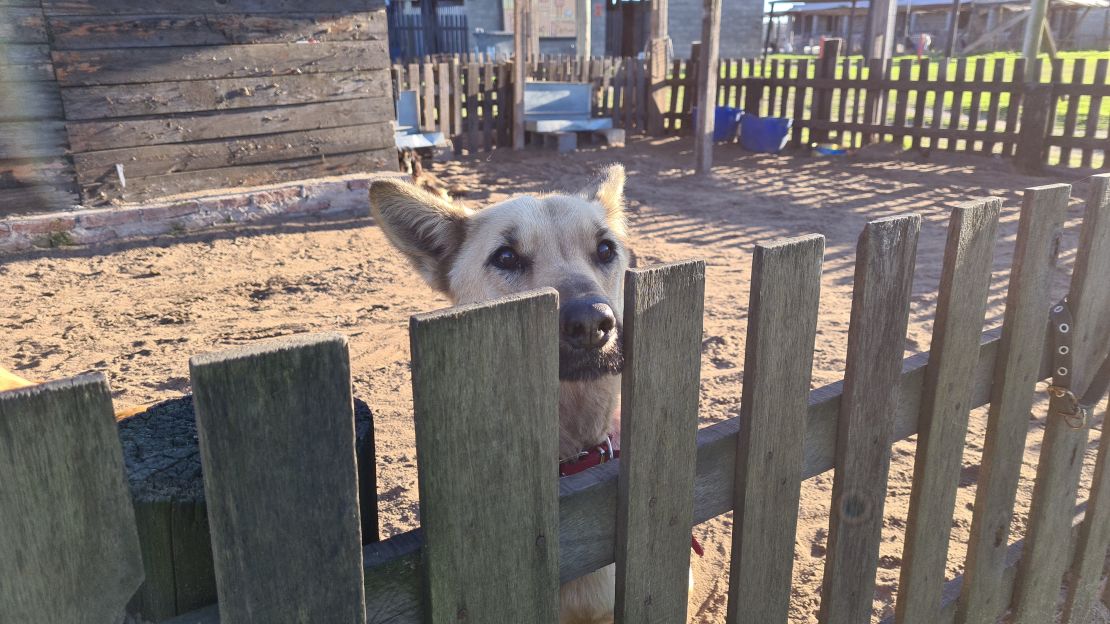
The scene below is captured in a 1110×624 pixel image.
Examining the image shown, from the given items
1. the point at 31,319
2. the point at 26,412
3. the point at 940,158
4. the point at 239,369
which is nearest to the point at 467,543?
the point at 239,369

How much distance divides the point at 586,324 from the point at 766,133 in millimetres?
11847

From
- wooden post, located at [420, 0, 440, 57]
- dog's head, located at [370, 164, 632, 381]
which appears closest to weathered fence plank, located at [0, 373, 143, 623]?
dog's head, located at [370, 164, 632, 381]

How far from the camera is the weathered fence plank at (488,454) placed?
110cm

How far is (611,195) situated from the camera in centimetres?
325

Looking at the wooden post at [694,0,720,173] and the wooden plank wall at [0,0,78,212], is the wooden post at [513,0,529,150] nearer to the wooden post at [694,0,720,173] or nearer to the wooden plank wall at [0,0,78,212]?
the wooden post at [694,0,720,173]

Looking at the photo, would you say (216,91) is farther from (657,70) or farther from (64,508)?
(657,70)

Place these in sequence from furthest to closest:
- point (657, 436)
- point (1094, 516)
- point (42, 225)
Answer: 1. point (42, 225)
2. point (1094, 516)
3. point (657, 436)

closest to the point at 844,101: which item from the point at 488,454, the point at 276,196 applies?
the point at 276,196

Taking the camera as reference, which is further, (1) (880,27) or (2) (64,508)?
(1) (880,27)

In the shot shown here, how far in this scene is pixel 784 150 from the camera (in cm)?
1310

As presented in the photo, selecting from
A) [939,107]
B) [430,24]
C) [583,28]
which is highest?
[430,24]

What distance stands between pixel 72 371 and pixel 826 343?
458cm

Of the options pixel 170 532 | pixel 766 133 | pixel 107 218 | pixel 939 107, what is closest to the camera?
pixel 170 532

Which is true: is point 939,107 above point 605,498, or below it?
above
